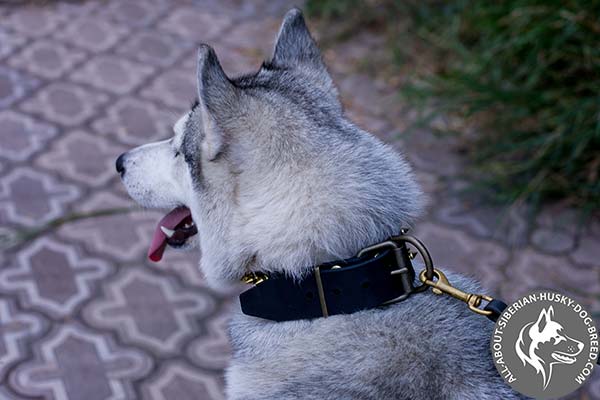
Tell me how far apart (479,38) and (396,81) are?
0.64m

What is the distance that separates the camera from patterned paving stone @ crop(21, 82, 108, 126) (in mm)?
4825

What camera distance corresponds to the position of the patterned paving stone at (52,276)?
3.57 metres

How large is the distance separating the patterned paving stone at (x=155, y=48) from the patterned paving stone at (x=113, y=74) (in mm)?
105

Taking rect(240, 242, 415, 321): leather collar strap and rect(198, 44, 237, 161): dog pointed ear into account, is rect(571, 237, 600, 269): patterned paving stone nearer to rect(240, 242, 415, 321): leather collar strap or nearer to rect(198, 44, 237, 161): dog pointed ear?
rect(240, 242, 415, 321): leather collar strap

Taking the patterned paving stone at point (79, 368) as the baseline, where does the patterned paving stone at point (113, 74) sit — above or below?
above

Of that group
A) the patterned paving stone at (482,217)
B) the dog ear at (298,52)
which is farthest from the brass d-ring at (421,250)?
the patterned paving stone at (482,217)

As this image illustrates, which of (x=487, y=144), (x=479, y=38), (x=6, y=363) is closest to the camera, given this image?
(x=6, y=363)

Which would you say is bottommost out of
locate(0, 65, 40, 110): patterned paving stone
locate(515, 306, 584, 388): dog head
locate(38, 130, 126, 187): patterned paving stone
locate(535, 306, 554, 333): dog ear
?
locate(515, 306, 584, 388): dog head

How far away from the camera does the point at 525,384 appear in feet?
6.43

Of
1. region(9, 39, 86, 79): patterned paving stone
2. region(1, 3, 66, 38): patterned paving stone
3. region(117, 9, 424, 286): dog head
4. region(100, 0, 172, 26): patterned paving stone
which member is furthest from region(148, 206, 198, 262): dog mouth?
region(100, 0, 172, 26): patterned paving stone

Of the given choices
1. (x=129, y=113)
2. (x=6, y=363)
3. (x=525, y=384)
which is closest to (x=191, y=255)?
(x=6, y=363)

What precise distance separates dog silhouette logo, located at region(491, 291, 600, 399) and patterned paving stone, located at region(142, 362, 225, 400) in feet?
5.14

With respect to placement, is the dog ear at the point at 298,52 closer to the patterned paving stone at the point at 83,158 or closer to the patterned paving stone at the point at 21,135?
the patterned paving stone at the point at 83,158

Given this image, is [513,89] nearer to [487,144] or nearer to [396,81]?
[487,144]
